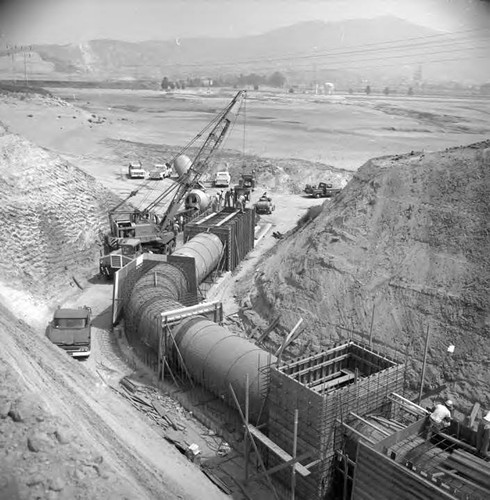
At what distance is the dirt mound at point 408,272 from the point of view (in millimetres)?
18906

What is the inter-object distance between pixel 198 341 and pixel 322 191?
3404cm

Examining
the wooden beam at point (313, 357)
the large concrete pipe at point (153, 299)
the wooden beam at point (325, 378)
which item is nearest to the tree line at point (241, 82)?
the large concrete pipe at point (153, 299)

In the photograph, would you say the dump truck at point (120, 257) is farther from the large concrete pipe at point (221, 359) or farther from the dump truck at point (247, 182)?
the dump truck at point (247, 182)

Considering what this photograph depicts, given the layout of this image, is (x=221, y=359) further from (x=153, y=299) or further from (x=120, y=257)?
(x=120, y=257)

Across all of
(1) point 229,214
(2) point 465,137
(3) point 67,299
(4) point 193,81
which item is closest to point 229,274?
(1) point 229,214

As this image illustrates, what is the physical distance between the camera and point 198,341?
17578 mm

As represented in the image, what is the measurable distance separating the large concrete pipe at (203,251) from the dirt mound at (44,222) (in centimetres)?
615

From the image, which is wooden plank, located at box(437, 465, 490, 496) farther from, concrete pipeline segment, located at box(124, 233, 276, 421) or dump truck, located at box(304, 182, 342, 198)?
dump truck, located at box(304, 182, 342, 198)

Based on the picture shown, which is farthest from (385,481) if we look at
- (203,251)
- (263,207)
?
(263,207)

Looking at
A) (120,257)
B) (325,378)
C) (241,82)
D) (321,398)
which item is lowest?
(120,257)

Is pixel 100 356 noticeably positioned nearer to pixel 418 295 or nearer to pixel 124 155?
pixel 418 295

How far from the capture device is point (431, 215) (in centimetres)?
2266

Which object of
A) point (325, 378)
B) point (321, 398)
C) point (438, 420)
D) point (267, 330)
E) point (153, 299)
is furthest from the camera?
point (267, 330)

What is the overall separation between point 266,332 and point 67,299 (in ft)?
32.1
